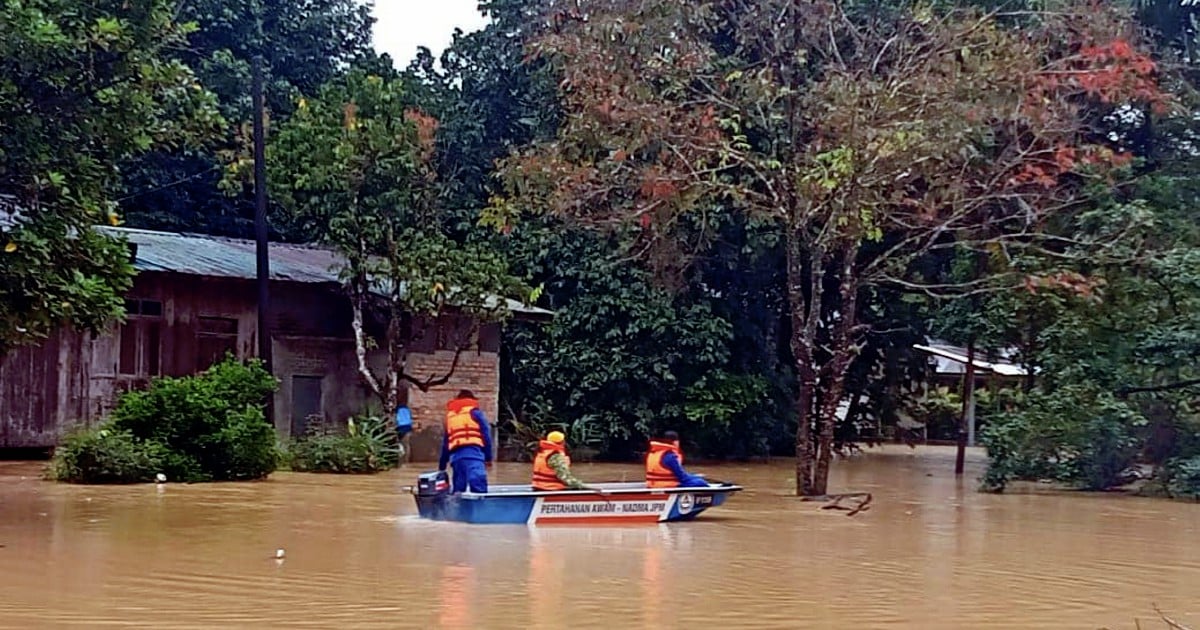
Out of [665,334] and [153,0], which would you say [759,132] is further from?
[153,0]

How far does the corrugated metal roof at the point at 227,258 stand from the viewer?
925 inches

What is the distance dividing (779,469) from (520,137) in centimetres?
887

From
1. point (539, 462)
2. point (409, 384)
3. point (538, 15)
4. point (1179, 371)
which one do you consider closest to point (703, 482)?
point (539, 462)

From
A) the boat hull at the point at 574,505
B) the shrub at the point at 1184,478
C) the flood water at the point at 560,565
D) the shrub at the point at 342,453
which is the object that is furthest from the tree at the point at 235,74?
the shrub at the point at 1184,478

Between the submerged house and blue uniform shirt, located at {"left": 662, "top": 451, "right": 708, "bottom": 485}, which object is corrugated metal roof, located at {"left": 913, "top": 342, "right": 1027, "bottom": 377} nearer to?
the submerged house

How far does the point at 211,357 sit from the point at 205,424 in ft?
17.9

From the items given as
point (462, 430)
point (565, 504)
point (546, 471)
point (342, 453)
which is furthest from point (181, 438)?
point (565, 504)

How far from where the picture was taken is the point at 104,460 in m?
18.3

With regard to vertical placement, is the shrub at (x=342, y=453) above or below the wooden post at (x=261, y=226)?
below

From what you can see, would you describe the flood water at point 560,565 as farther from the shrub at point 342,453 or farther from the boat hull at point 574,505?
the shrub at point 342,453

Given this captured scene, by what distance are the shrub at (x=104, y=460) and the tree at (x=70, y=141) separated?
5.12m

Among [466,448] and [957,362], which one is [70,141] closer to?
[466,448]

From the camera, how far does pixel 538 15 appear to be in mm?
26922

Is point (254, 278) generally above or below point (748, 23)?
below
